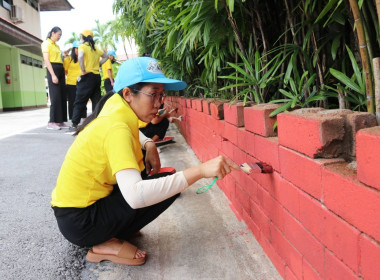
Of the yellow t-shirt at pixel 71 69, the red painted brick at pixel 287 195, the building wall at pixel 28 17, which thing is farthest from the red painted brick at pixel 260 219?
the building wall at pixel 28 17

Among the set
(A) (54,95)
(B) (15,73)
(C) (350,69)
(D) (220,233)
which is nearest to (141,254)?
(D) (220,233)

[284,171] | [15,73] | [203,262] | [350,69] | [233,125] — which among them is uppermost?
[15,73]

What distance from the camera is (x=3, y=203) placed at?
2680 millimetres

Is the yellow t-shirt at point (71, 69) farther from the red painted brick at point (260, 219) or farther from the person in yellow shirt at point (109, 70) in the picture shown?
the red painted brick at point (260, 219)

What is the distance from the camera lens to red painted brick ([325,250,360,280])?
103cm

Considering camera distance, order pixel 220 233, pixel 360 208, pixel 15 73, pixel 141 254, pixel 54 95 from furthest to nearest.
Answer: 1. pixel 15 73
2. pixel 54 95
3. pixel 220 233
4. pixel 141 254
5. pixel 360 208

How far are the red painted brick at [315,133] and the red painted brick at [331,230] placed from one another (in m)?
0.17

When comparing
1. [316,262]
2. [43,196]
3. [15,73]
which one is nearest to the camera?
[316,262]

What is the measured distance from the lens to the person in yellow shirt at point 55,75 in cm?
640

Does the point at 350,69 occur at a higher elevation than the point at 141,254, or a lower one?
higher

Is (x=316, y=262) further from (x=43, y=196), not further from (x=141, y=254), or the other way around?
(x=43, y=196)

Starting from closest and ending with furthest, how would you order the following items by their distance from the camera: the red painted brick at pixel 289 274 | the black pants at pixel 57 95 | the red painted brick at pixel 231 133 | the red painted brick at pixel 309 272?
the red painted brick at pixel 309 272 < the red painted brick at pixel 289 274 < the red painted brick at pixel 231 133 < the black pants at pixel 57 95

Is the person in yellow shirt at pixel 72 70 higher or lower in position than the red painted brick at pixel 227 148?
higher

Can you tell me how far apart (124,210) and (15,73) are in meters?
17.5
